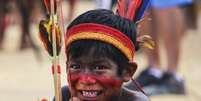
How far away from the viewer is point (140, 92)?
3600 millimetres

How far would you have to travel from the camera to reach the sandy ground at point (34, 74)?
680cm

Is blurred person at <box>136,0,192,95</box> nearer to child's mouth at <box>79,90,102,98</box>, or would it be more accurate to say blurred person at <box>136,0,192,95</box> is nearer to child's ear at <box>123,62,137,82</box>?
child's ear at <box>123,62,137,82</box>

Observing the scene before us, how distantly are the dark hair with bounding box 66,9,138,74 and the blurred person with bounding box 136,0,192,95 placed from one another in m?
3.38

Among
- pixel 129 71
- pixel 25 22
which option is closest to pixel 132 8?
pixel 129 71

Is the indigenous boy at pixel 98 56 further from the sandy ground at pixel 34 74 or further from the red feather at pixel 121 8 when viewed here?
the sandy ground at pixel 34 74

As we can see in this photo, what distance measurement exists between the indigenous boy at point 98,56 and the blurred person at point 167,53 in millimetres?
3422

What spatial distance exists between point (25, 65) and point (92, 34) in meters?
5.78

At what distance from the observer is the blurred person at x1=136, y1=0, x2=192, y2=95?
6828 millimetres

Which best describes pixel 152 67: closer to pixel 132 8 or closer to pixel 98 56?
pixel 132 8

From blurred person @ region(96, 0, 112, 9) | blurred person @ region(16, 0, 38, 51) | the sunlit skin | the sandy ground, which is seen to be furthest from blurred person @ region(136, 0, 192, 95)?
the sunlit skin

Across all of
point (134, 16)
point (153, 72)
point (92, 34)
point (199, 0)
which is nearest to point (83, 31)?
point (92, 34)

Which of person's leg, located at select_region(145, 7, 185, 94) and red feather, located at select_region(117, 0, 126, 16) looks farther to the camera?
person's leg, located at select_region(145, 7, 185, 94)

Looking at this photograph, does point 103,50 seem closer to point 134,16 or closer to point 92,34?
point 92,34

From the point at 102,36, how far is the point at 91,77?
6.8 inches
